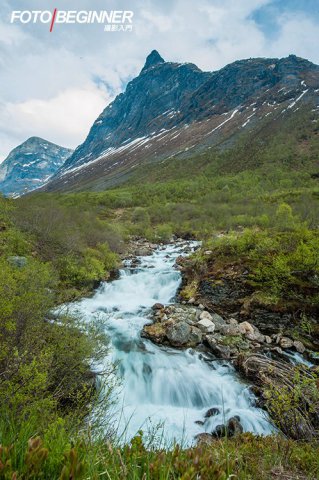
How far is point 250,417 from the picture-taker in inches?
295

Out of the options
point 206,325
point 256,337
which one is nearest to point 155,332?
point 206,325

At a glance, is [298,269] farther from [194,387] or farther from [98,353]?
[98,353]

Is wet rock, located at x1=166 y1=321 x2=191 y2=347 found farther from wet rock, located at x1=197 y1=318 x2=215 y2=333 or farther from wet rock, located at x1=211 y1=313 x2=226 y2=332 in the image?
wet rock, located at x1=211 y1=313 x2=226 y2=332

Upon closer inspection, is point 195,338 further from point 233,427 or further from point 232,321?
point 233,427

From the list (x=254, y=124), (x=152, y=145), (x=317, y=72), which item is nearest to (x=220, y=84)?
(x=317, y=72)

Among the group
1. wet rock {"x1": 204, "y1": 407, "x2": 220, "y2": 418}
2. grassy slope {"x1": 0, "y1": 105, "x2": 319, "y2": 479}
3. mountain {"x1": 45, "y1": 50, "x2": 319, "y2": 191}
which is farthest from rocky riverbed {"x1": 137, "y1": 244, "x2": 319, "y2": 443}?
mountain {"x1": 45, "y1": 50, "x2": 319, "y2": 191}

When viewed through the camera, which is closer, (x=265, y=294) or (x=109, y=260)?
(x=265, y=294)

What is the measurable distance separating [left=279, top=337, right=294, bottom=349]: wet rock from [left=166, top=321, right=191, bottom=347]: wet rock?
3618 millimetres

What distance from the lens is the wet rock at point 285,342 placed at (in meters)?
10.2

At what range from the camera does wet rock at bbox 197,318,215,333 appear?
35.7ft

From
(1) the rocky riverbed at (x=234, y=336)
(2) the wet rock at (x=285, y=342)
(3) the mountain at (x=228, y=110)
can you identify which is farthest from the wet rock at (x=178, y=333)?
(3) the mountain at (x=228, y=110)

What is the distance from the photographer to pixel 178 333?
419 inches

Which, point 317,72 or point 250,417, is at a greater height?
point 317,72

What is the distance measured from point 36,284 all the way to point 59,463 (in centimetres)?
664
